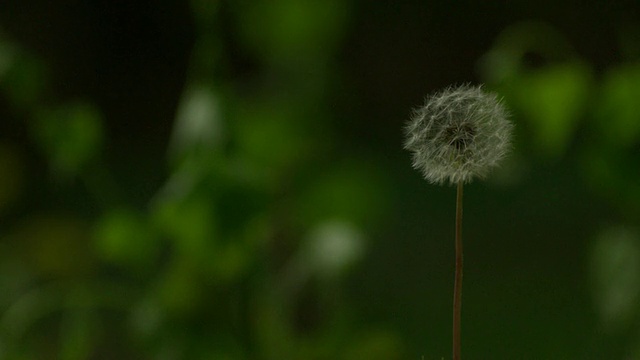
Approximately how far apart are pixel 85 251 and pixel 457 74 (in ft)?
0.99

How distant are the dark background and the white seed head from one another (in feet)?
0.41

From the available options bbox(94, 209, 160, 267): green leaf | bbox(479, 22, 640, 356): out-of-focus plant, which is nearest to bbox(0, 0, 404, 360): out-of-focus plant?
bbox(94, 209, 160, 267): green leaf

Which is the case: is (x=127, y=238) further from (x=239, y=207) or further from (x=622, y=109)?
(x=622, y=109)

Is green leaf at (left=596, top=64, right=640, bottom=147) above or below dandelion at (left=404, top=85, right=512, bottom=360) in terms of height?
above

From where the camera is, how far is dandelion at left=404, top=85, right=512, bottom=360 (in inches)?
7.8

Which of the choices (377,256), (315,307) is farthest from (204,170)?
(377,256)

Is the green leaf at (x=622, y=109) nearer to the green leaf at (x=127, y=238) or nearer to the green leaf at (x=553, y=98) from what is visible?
the green leaf at (x=553, y=98)

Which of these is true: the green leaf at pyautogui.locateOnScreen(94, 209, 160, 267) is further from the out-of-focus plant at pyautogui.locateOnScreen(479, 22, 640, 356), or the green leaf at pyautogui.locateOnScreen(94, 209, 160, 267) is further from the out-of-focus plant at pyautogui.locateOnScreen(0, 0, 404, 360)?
the out-of-focus plant at pyautogui.locateOnScreen(479, 22, 640, 356)

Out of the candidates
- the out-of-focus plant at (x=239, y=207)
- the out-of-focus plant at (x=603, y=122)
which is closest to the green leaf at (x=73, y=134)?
the out-of-focus plant at (x=239, y=207)

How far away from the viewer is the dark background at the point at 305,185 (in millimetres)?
381

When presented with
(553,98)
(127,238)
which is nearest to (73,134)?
(127,238)

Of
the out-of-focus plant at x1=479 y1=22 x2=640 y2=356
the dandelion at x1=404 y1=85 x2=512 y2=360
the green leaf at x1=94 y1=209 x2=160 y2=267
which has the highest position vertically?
the out-of-focus plant at x1=479 y1=22 x2=640 y2=356

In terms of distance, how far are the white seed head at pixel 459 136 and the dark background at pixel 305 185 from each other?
12cm

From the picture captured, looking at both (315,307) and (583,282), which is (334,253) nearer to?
(315,307)
